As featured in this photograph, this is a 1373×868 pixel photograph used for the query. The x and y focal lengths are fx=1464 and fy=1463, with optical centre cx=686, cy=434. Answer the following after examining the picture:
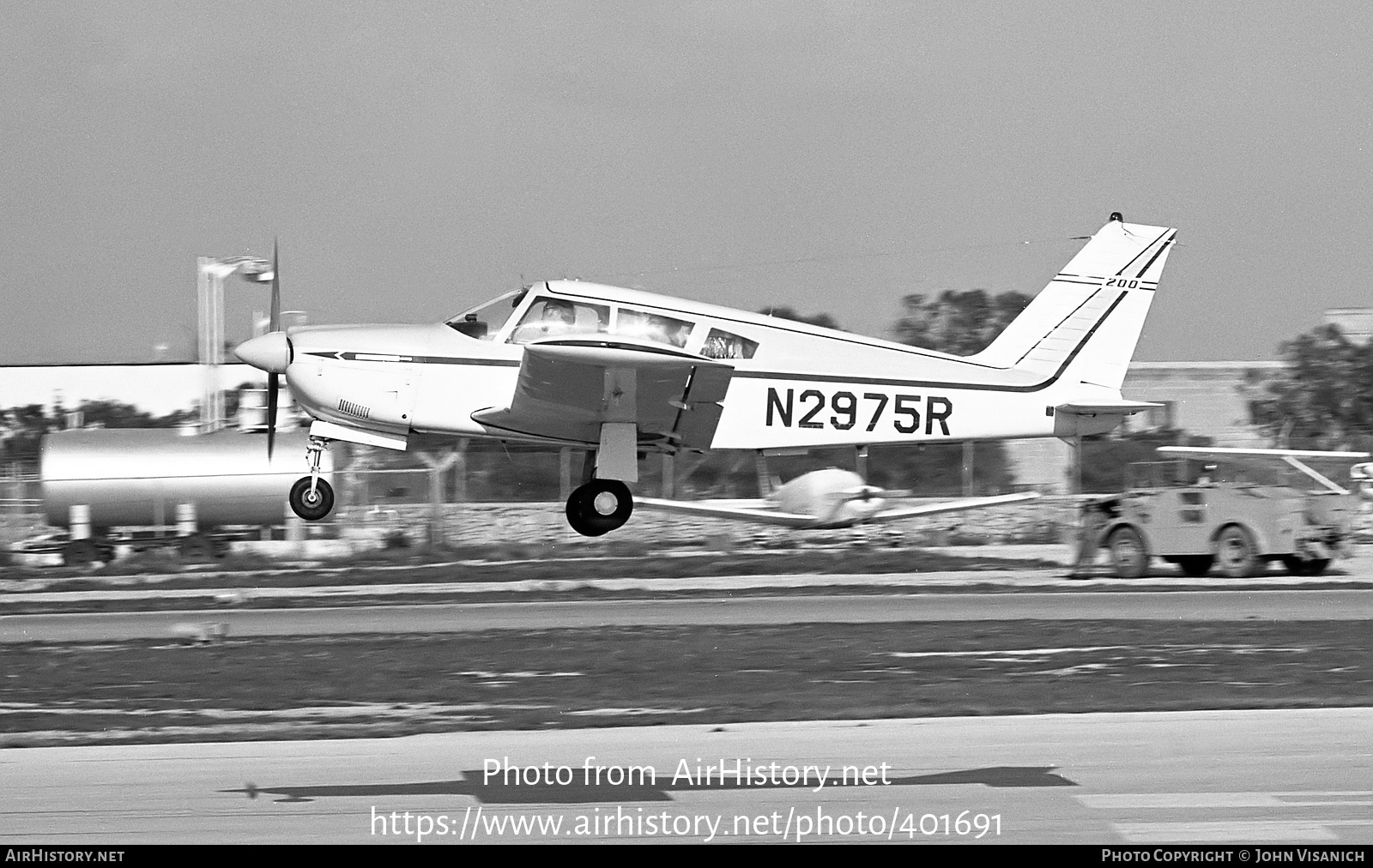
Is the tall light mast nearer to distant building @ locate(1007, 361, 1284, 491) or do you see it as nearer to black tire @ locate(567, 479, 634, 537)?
black tire @ locate(567, 479, 634, 537)

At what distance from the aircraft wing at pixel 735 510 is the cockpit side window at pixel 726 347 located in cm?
949

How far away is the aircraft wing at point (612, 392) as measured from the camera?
13.2 metres

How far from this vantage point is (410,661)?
13578 mm

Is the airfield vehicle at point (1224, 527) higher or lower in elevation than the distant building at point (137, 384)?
lower

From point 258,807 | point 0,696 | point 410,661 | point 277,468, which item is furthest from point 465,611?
point 258,807

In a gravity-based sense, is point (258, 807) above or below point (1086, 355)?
below

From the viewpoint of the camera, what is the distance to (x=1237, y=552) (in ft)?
67.4

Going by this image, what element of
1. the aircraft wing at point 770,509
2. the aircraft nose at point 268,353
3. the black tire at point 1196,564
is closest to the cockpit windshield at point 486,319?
the aircraft nose at point 268,353

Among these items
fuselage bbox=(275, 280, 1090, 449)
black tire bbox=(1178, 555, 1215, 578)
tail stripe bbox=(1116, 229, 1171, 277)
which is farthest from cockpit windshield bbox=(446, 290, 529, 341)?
black tire bbox=(1178, 555, 1215, 578)

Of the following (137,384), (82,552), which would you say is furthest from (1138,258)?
(137,384)

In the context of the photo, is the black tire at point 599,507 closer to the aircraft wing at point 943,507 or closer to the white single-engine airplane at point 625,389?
the white single-engine airplane at point 625,389

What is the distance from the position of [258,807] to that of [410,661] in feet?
19.0

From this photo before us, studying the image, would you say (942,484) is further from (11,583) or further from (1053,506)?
(11,583)

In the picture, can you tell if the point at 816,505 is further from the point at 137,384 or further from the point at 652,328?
the point at 137,384
